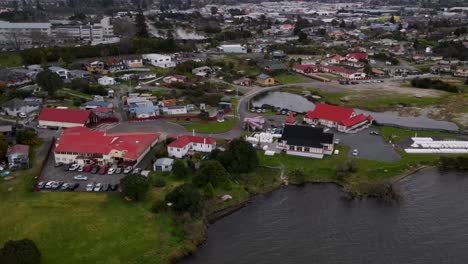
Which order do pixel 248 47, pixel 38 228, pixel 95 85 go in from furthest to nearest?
pixel 248 47 < pixel 95 85 < pixel 38 228

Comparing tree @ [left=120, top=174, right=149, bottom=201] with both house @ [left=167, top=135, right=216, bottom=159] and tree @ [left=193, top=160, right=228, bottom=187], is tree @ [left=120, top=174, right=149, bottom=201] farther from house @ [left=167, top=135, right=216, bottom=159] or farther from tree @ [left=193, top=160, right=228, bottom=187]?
house @ [left=167, top=135, right=216, bottom=159]

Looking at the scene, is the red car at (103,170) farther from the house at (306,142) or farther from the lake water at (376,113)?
the lake water at (376,113)

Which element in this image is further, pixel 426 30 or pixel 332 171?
pixel 426 30

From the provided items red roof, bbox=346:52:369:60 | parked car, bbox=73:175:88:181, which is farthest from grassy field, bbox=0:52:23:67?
red roof, bbox=346:52:369:60

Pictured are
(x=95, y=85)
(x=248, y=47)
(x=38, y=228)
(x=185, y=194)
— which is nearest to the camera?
(x=38, y=228)

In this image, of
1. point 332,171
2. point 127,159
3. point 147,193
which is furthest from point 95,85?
point 332,171

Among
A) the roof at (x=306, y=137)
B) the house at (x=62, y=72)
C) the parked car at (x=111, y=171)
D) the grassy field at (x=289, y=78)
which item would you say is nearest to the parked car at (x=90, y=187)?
the parked car at (x=111, y=171)

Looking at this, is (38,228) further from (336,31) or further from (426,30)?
(426,30)
